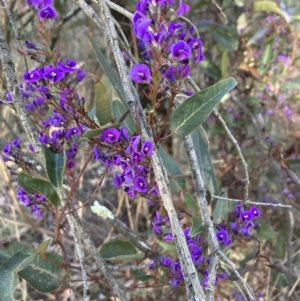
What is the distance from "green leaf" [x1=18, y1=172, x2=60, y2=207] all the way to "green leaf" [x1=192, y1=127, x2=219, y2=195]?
0.40m

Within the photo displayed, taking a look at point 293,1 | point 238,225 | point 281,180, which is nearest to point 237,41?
point 293,1

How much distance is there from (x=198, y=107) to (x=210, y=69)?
4.46 ft

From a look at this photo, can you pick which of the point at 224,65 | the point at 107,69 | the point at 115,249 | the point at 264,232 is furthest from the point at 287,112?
the point at 107,69

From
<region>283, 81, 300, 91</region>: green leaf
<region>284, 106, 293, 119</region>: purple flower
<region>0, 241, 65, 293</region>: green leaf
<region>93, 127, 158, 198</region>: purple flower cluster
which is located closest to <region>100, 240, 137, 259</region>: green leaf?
<region>0, 241, 65, 293</region>: green leaf

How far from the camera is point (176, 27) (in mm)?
680

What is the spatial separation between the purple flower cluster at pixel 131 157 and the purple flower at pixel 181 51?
5.3 inches

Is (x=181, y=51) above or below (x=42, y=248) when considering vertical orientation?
above

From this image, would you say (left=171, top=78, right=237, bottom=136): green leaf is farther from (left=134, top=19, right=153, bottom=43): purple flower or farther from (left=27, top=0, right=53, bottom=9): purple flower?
(left=27, top=0, right=53, bottom=9): purple flower

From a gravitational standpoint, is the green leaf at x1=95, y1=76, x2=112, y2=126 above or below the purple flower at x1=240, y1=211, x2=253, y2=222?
above

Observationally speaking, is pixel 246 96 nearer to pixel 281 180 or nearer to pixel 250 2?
pixel 250 2

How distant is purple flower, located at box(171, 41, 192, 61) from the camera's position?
0.63 metres

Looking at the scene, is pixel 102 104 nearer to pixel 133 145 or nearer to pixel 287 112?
pixel 133 145

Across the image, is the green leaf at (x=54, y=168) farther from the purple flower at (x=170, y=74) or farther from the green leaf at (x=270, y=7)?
the green leaf at (x=270, y=7)

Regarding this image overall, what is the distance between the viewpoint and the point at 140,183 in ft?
2.44
